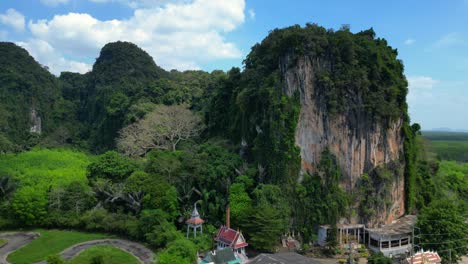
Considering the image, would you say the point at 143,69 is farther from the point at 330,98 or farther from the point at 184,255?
the point at 184,255

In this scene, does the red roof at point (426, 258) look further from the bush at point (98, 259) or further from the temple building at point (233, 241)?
the bush at point (98, 259)

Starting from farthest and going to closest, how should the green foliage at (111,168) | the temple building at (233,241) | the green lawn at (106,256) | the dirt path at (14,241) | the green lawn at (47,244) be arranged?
the green foliage at (111,168) < the dirt path at (14,241) < the green lawn at (47,244) < the temple building at (233,241) < the green lawn at (106,256)

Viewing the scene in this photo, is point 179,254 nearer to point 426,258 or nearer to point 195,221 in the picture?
point 195,221

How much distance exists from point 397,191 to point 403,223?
2367 millimetres

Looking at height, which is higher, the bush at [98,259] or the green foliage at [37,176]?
the green foliage at [37,176]

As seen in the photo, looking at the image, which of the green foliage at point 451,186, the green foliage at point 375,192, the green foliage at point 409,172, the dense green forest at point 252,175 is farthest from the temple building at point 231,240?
the green foliage at point 451,186

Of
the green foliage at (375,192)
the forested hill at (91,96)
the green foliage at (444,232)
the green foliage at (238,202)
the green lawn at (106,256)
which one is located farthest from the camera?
the forested hill at (91,96)

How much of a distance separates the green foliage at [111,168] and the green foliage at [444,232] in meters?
21.7

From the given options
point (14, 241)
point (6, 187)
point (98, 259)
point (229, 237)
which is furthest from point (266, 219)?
point (6, 187)

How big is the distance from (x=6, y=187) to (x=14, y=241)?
5.93 metres

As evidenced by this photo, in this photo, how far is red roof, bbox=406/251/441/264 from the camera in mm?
20609

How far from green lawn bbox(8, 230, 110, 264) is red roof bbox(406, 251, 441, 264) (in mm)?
20038

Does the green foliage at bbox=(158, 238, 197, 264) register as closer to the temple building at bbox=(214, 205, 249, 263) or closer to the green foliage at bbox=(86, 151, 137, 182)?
the temple building at bbox=(214, 205, 249, 263)

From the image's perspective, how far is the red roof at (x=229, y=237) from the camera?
72.5 ft
